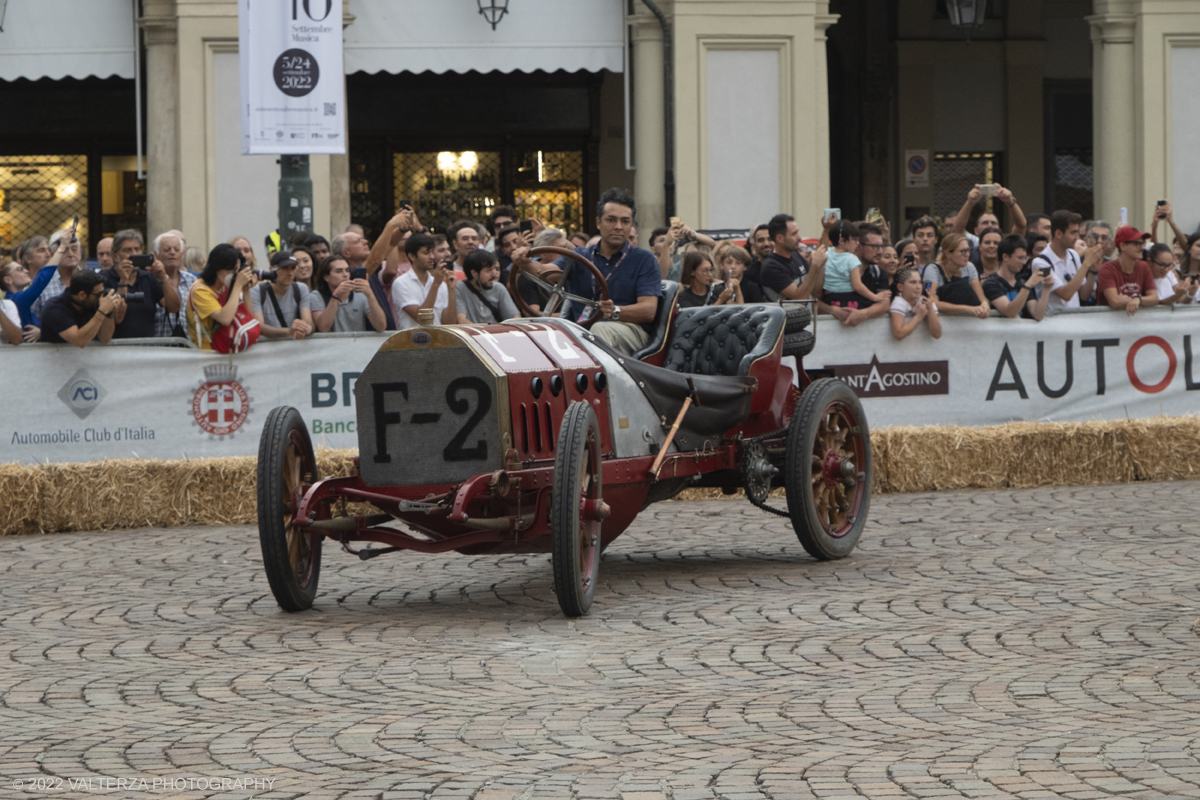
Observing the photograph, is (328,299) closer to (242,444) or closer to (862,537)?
(242,444)

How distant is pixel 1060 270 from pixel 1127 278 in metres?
0.68

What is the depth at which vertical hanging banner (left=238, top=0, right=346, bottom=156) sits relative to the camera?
11758 mm

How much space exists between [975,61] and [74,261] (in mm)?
16401

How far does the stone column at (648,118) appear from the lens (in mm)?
17641

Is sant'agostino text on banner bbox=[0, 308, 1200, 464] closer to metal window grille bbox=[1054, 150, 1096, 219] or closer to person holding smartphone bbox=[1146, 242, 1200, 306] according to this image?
person holding smartphone bbox=[1146, 242, 1200, 306]

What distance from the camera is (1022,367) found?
1248 centimetres

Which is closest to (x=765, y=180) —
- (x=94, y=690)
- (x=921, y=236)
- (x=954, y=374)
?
(x=921, y=236)

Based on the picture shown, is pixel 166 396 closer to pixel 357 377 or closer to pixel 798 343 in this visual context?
pixel 357 377

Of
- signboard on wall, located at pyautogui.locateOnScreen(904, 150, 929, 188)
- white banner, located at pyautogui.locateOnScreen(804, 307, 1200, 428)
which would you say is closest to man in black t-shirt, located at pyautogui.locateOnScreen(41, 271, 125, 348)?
white banner, located at pyautogui.locateOnScreen(804, 307, 1200, 428)

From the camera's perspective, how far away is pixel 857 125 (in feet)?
82.7

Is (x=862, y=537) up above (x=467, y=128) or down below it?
below

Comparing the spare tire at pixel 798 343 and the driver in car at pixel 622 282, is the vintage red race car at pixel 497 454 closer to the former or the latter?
the driver in car at pixel 622 282

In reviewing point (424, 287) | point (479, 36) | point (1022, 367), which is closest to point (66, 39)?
point (479, 36)

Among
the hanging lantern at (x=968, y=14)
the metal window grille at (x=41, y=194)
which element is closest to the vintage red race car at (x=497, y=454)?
the hanging lantern at (x=968, y=14)
